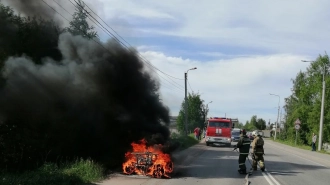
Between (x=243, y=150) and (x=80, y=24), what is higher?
(x=80, y=24)

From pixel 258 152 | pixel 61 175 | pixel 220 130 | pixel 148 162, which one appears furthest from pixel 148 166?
pixel 220 130

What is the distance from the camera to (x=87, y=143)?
51.1 feet

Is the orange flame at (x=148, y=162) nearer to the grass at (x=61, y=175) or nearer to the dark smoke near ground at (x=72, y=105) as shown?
the dark smoke near ground at (x=72, y=105)

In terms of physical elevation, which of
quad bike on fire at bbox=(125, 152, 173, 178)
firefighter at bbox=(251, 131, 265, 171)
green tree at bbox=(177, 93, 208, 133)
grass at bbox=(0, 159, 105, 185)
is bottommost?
grass at bbox=(0, 159, 105, 185)

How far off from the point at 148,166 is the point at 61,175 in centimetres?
324

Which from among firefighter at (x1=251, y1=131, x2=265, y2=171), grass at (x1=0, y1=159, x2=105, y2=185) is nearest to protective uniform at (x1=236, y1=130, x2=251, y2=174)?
firefighter at (x1=251, y1=131, x2=265, y2=171)

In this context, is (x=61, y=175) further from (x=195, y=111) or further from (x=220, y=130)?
(x=195, y=111)

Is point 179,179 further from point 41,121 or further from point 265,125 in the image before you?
point 265,125

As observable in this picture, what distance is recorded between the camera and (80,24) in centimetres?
1873

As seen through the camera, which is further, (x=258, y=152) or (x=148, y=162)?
(x=258, y=152)

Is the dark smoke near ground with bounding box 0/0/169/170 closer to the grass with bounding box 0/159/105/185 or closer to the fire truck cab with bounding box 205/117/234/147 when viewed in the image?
the grass with bounding box 0/159/105/185

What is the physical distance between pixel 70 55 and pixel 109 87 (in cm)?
190

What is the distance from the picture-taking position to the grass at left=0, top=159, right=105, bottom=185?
10.2 m

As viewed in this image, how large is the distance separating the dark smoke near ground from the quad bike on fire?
631 mm
